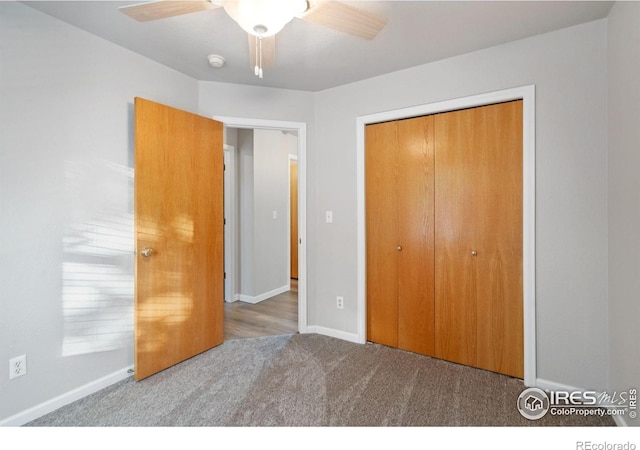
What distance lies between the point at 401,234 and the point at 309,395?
140 cm

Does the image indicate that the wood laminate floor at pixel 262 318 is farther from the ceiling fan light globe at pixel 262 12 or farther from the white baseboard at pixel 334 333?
the ceiling fan light globe at pixel 262 12

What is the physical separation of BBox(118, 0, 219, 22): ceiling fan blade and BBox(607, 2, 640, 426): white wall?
1.96 m

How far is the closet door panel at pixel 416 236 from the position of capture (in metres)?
2.47

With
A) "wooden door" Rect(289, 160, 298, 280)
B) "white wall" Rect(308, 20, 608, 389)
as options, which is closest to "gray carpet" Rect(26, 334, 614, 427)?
"white wall" Rect(308, 20, 608, 389)

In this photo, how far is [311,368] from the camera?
2340 mm

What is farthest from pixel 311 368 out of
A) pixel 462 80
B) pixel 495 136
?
pixel 462 80

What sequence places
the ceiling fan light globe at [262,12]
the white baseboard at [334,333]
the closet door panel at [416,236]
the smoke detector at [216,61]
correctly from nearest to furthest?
the ceiling fan light globe at [262,12]
the smoke detector at [216,61]
the closet door panel at [416,236]
the white baseboard at [334,333]

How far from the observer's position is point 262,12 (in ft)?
3.96

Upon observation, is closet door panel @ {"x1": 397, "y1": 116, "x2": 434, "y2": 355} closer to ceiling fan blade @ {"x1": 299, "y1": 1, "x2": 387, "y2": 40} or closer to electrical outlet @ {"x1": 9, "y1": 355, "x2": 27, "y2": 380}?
ceiling fan blade @ {"x1": 299, "y1": 1, "x2": 387, "y2": 40}

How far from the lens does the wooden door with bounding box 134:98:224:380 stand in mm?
2160

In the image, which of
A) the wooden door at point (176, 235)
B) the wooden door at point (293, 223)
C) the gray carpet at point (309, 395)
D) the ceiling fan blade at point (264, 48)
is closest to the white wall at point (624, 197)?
the gray carpet at point (309, 395)

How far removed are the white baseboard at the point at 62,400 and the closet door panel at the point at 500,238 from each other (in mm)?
2597

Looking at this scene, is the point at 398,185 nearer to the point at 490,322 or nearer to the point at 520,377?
the point at 490,322
